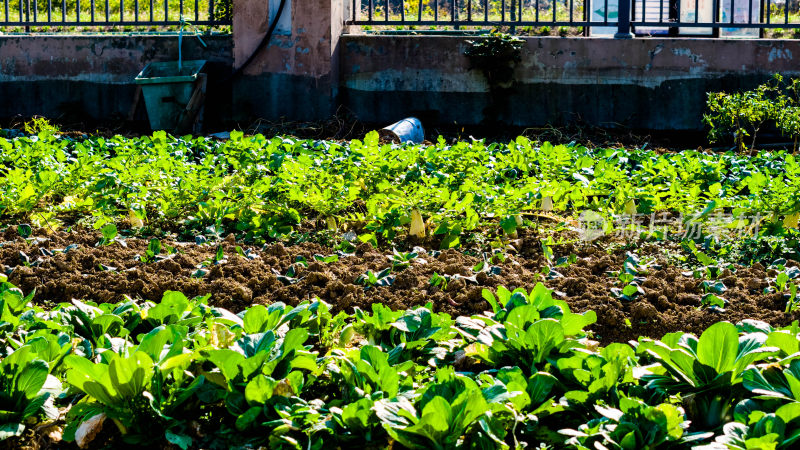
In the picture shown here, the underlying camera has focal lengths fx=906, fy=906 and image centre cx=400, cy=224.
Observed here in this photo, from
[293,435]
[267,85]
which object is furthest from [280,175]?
[267,85]

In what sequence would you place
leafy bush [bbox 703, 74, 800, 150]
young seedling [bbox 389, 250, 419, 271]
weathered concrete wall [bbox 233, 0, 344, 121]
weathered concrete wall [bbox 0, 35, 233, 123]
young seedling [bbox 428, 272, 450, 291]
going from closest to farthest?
young seedling [bbox 428, 272, 450, 291], young seedling [bbox 389, 250, 419, 271], leafy bush [bbox 703, 74, 800, 150], weathered concrete wall [bbox 233, 0, 344, 121], weathered concrete wall [bbox 0, 35, 233, 123]

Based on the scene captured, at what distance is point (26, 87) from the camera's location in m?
10.5

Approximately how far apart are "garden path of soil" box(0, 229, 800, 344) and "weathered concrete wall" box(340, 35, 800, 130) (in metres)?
5.39

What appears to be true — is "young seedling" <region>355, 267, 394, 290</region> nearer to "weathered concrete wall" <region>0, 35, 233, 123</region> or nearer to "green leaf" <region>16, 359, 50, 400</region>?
"green leaf" <region>16, 359, 50, 400</region>

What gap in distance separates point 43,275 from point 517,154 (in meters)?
3.36

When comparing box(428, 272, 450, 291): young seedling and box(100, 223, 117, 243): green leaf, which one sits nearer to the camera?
box(428, 272, 450, 291): young seedling

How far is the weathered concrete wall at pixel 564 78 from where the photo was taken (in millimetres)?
9305

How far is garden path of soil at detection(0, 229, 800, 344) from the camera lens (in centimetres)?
349

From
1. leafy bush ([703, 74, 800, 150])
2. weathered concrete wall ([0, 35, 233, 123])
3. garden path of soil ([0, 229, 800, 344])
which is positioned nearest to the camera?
garden path of soil ([0, 229, 800, 344])

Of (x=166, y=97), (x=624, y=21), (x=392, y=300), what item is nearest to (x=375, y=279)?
(x=392, y=300)

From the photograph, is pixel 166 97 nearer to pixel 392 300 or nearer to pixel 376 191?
pixel 376 191

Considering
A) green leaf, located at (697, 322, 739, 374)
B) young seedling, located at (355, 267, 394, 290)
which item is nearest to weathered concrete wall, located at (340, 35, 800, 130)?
young seedling, located at (355, 267, 394, 290)

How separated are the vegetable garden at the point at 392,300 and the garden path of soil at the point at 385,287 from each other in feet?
0.05

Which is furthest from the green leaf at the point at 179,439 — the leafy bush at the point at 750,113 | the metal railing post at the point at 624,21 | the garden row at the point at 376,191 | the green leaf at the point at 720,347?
the metal railing post at the point at 624,21
